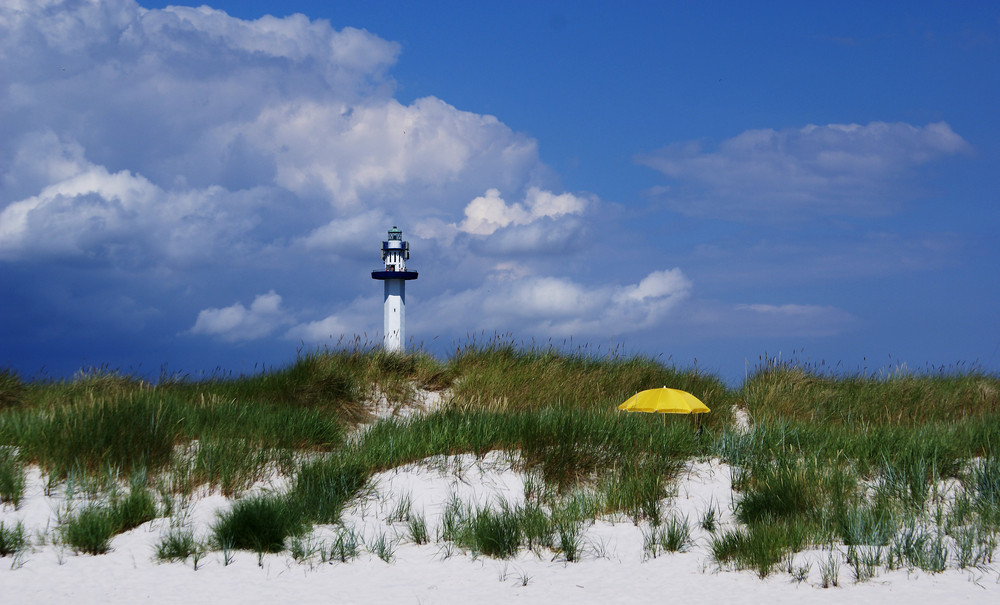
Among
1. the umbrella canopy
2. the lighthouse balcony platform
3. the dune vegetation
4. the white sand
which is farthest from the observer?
the lighthouse balcony platform

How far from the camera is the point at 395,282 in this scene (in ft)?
72.6

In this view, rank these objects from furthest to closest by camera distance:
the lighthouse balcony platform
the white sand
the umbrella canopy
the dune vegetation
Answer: the lighthouse balcony platform, the umbrella canopy, the dune vegetation, the white sand

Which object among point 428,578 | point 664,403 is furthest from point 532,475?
point 428,578

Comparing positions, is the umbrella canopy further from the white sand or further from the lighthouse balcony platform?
the lighthouse balcony platform

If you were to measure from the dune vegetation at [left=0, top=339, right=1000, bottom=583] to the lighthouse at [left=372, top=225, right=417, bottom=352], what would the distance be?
9.87 meters

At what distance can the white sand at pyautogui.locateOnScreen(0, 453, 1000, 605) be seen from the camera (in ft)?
19.2

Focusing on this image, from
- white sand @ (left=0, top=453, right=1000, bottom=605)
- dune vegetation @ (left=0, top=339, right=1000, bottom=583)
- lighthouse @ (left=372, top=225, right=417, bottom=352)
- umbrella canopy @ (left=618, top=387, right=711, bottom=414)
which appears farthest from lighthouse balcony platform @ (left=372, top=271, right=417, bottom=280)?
white sand @ (left=0, top=453, right=1000, bottom=605)

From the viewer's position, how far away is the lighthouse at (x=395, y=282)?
72.3 ft

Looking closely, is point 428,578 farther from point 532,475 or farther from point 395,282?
point 395,282

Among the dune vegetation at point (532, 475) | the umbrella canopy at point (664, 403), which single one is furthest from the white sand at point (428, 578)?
the umbrella canopy at point (664, 403)

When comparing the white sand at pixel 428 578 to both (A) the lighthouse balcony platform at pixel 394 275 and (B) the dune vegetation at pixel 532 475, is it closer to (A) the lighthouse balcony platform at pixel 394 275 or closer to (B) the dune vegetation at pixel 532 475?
(B) the dune vegetation at pixel 532 475

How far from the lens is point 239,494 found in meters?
8.16

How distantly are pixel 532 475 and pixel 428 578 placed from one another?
242 cm

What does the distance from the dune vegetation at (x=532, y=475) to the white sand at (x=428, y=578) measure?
14 cm
